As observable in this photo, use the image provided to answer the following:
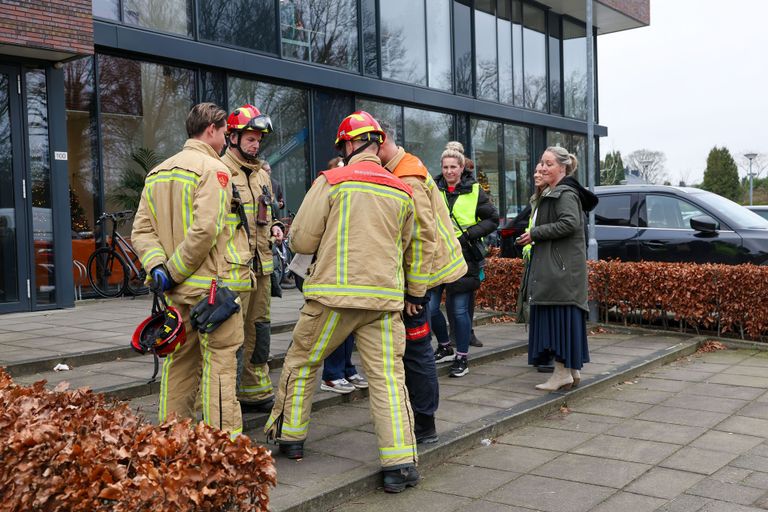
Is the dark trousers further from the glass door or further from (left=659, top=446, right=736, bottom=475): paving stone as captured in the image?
the glass door

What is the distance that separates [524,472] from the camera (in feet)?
15.3

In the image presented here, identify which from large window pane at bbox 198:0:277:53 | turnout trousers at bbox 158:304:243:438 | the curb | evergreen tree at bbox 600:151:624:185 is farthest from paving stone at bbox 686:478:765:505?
evergreen tree at bbox 600:151:624:185

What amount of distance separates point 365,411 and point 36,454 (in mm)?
3323

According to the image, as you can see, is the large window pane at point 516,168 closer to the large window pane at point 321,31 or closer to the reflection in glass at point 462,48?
the reflection in glass at point 462,48

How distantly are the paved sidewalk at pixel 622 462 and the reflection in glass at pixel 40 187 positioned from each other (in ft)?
20.8

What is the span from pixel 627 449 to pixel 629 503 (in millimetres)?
1028

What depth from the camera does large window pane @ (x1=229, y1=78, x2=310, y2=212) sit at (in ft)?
44.1

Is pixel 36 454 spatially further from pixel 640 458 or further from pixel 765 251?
pixel 765 251

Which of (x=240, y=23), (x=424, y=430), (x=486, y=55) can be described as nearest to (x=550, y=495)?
(x=424, y=430)

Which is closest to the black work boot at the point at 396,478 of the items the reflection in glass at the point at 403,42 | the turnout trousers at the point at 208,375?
the turnout trousers at the point at 208,375

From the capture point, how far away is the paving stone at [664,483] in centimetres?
428

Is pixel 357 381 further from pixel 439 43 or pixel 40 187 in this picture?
pixel 439 43

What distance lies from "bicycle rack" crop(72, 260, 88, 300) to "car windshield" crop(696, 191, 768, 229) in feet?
27.4

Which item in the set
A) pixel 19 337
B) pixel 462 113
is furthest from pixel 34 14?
pixel 462 113
